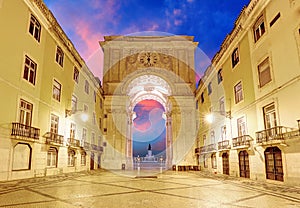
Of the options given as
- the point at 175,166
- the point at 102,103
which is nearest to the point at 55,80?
the point at 102,103

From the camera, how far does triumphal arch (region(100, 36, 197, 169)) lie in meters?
30.6

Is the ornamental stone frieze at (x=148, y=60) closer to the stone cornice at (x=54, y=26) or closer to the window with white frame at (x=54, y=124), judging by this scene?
the stone cornice at (x=54, y=26)

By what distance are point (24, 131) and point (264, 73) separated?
47.4 feet

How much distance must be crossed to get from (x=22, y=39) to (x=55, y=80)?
15.5ft

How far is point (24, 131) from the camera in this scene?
13.0 metres

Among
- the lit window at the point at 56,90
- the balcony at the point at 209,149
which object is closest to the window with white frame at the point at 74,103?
the lit window at the point at 56,90

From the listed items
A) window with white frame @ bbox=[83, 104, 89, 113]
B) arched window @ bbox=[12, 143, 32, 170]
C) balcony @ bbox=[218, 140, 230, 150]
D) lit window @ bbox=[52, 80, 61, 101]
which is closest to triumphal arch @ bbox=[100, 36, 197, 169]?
window with white frame @ bbox=[83, 104, 89, 113]

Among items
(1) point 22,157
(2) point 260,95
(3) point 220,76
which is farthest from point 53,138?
(3) point 220,76

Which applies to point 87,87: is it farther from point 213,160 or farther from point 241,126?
point 241,126

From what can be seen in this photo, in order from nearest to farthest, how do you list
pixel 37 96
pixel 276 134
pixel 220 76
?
pixel 276 134
pixel 37 96
pixel 220 76

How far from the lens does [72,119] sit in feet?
67.1

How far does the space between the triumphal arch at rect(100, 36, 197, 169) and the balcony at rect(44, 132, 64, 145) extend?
13.4 meters

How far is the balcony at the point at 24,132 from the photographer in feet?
39.6

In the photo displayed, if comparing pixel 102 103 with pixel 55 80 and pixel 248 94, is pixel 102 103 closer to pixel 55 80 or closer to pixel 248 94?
pixel 55 80
